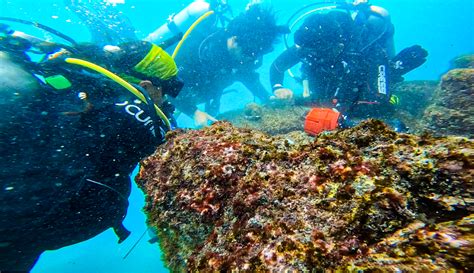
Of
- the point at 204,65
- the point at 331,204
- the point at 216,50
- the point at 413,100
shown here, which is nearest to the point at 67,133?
the point at 331,204

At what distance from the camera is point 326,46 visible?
291 inches

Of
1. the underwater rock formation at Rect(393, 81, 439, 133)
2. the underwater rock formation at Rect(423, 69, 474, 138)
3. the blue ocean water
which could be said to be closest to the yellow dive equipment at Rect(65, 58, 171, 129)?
the blue ocean water

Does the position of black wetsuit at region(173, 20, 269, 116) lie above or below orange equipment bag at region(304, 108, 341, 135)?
above

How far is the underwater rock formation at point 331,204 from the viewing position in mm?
1003

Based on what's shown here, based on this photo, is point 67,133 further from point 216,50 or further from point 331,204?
point 216,50

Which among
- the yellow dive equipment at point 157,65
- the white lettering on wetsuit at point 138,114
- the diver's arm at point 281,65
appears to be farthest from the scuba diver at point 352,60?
the white lettering on wetsuit at point 138,114

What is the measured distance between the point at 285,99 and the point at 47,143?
7.33 metres

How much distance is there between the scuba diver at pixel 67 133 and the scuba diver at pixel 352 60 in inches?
182

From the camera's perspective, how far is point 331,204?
48.6 inches

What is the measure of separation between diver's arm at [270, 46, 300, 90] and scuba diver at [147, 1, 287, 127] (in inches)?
25.2

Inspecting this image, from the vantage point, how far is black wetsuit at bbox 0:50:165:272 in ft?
9.32

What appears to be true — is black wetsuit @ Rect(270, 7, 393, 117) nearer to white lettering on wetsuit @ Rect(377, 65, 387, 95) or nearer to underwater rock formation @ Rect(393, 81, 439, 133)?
white lettering on wetsuit @ Rect(377, 65, 387, 95)

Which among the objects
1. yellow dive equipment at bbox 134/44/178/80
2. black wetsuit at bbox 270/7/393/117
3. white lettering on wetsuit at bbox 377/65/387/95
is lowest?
yellow dive equipment at bbox 134/44/178/80

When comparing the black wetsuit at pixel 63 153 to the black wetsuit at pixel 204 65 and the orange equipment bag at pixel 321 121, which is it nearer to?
the orange equipment bag at pixel 321 121
